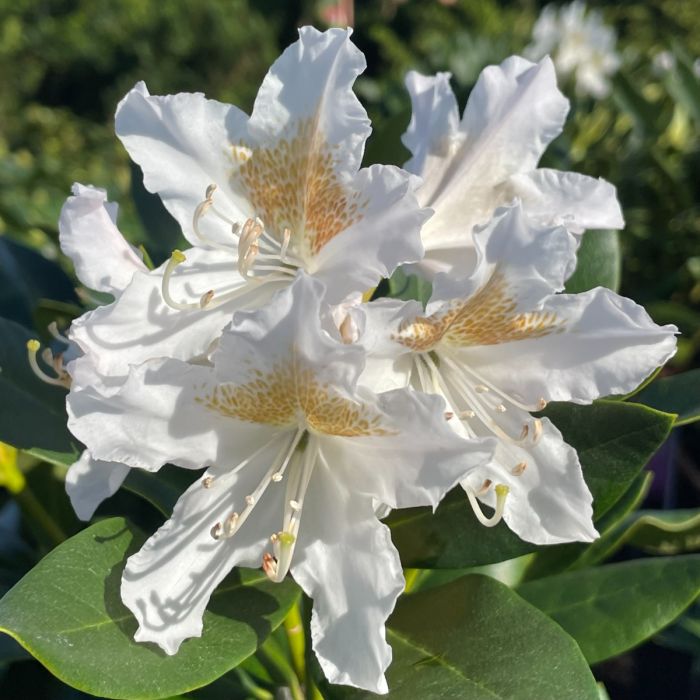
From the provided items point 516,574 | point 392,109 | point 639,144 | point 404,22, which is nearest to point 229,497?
point 516,574

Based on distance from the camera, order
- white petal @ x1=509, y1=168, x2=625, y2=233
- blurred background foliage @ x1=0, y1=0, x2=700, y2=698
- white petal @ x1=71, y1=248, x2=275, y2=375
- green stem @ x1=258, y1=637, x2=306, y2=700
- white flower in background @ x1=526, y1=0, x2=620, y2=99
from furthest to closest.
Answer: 1. white flower in background @ x1=526, y1=0, x2=620, y2=99
2. blurred background foliage @ x1=0, y1=0, x2=700, y2=698
3. green stem @ x1=258, y1=637, x2=306, y2=700
4. white petal @ x1=509, y1=168, x2=625, y2=233
5. white petal @ x1=71, y1=248, x2=275, y2=375

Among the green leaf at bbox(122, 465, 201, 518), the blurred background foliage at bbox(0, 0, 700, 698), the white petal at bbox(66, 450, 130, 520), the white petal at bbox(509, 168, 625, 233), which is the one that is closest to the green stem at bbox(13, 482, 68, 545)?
the blurred background foliage at bbox(0, 0, 700, 698)

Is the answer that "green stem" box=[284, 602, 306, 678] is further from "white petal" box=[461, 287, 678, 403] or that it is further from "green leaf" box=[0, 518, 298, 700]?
"white petal" box=[461, 287, 678, 403]

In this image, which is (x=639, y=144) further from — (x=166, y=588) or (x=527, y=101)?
(x=166, y=588)

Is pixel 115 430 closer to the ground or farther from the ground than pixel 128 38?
farther from the ground

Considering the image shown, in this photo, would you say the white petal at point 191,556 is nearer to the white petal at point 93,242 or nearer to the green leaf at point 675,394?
the white petal at point 93,242

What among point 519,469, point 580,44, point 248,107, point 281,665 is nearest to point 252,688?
point 281,665

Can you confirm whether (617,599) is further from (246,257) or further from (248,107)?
(248,107)
